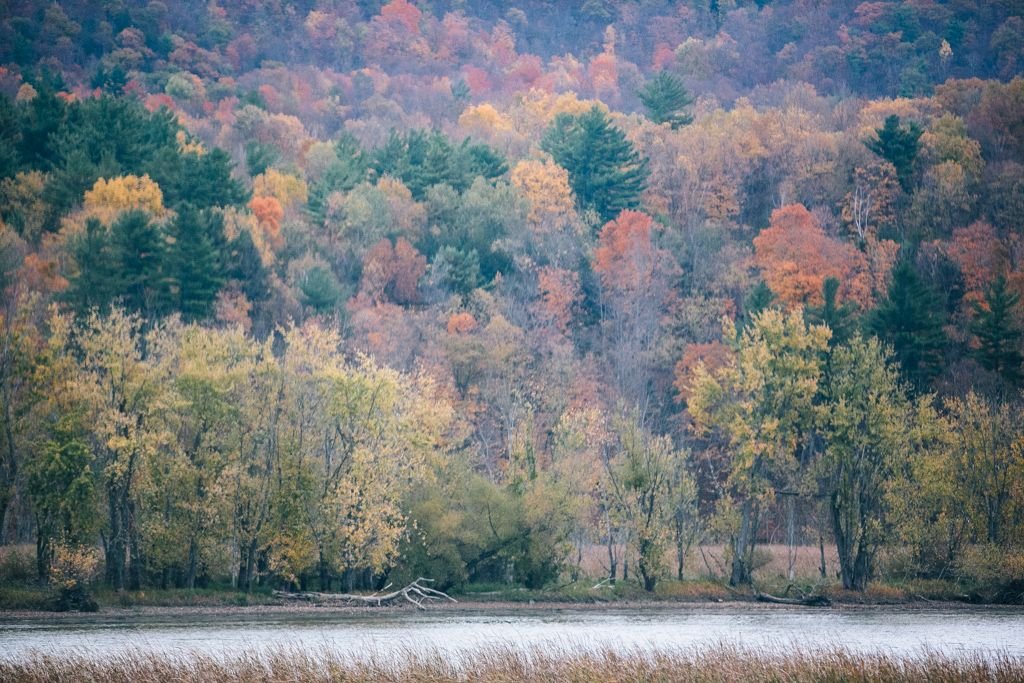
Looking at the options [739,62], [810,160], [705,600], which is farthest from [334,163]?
[739,62]

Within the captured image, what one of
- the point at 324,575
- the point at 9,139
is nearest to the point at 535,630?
the point at 324,575

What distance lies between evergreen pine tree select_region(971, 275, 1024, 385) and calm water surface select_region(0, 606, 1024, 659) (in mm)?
23140

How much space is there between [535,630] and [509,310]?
47.7 m

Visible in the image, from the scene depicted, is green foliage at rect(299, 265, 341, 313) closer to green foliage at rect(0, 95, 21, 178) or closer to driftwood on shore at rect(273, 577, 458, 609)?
green foliage at rect(0, 95, 21, 178)

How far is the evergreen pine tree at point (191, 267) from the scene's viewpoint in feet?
266

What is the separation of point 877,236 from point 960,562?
44866mm

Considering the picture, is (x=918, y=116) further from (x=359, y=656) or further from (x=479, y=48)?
(x=359, y=656)

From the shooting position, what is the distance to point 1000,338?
252ft

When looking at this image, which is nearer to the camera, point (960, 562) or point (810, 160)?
point (960, 562)

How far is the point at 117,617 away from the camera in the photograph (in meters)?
50.3

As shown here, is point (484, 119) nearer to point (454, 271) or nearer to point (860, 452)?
point (454, 271)

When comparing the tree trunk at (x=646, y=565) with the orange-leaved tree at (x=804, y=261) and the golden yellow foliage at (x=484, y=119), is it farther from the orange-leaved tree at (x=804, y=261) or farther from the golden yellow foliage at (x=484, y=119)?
the golden yellow foliage at (x=484, y=119)

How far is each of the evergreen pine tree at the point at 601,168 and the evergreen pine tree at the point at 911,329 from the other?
3290 centimetres

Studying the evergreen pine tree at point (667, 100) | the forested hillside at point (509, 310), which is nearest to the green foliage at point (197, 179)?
the forested hillside at point (509, 310)
